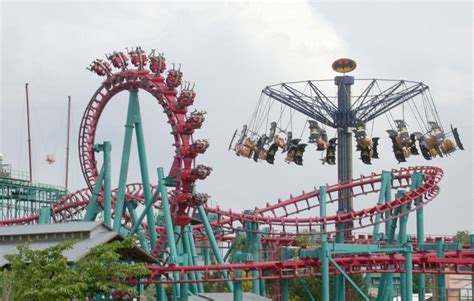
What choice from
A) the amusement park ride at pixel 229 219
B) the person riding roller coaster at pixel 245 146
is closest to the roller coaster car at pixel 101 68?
the amusement park ride at pixel 229 219

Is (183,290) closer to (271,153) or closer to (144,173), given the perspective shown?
(144,173)

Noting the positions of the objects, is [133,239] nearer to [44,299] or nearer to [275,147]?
[44,299]

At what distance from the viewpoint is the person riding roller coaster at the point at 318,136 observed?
64000 mm

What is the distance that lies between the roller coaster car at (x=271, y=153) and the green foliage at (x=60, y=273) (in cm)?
3166

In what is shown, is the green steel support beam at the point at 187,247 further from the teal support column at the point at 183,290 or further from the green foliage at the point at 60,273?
the green foliage at the point at 60,273

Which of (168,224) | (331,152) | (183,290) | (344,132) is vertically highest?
(344,132)

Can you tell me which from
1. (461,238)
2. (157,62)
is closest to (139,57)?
(157,62)

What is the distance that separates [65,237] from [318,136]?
1262 inches

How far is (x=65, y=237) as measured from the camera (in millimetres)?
34156

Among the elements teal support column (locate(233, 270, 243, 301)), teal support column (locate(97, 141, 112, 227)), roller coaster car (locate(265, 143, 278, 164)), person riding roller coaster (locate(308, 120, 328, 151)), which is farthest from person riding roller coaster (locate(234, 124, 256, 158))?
teal support column (locate(233, 270, 243, 301))

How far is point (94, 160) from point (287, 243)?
11538 millimetres

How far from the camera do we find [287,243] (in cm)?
5212

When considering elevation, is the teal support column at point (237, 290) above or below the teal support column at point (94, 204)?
below

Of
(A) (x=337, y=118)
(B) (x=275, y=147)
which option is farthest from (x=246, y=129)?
(A) (x=337, y=118)
